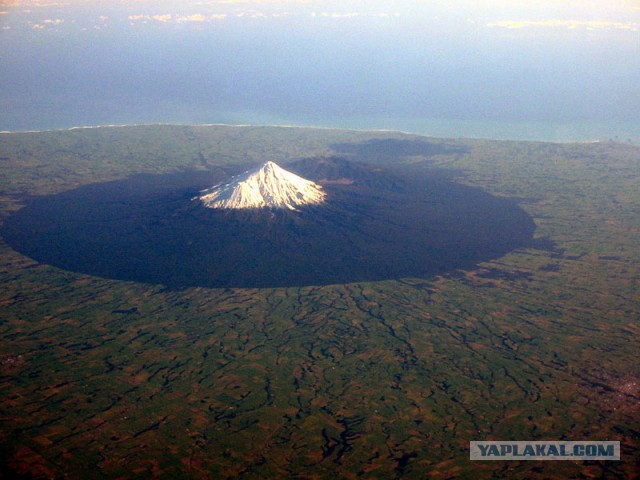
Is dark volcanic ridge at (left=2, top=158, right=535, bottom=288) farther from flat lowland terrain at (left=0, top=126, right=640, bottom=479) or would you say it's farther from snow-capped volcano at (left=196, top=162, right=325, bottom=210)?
flat lowland terrain at (left=0, top=126, right=640, bottom=479)

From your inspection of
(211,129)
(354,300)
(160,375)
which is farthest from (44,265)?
(211,129)

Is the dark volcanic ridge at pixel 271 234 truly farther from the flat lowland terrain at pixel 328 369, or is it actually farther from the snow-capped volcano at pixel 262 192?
the flat lowland terrain at pixel 328 369

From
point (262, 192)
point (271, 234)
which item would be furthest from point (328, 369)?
point (262, 192)

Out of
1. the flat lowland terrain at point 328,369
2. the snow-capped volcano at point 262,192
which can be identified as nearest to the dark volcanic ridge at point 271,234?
the snow-capped volcano at point 262,192

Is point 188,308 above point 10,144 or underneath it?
underneath

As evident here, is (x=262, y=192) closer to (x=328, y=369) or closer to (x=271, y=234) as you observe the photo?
(x=271, y=234)

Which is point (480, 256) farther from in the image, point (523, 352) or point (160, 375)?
point (160, 375)
